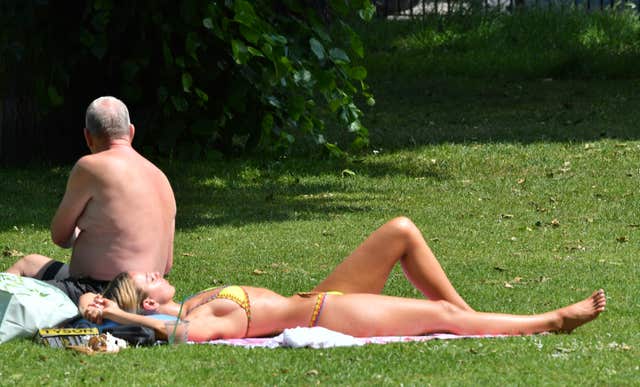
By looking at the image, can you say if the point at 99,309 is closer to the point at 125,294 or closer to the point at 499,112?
the point at 125,294

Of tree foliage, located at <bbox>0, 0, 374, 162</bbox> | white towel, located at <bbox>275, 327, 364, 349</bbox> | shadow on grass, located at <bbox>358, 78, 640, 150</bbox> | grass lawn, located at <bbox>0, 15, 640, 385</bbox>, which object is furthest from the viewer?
shadow on grass, located at <bbox>358, 78, 640, 150</bbox>

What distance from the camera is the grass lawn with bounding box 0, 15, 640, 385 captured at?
562 cm

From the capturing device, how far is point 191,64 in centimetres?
1227

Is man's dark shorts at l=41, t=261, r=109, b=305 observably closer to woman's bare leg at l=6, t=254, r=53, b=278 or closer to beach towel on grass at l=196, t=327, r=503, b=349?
woman's bare leg at l=6, t=254, r=53, b=278

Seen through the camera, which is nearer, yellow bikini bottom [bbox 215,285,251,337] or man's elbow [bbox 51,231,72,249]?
yellow bikini bottom [bbox 215,285,251,337]

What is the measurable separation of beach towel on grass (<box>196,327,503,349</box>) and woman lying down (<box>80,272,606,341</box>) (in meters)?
0.06

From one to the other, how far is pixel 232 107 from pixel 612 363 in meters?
7.21

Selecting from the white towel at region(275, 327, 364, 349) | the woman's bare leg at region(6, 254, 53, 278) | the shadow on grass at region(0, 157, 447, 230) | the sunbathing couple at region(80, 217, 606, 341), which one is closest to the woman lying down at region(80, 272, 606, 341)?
the sunbathing couple at region(80, 217, 606, 341)

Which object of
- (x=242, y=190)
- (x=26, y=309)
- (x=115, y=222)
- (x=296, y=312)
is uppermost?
(x=115, y=222)

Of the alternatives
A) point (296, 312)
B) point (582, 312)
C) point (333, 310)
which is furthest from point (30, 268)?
point (582, 312)

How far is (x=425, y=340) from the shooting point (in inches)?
239

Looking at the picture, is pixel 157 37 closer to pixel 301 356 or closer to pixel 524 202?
pixel 524 202

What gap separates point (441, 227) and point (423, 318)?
12.6 ft

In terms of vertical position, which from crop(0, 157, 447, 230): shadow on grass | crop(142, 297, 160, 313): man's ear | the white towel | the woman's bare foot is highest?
crop(142, 297, 160, 313): man's ear
